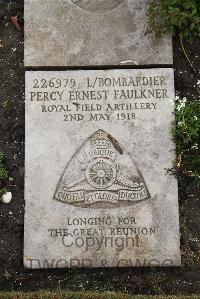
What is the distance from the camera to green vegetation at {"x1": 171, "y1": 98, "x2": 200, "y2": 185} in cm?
491

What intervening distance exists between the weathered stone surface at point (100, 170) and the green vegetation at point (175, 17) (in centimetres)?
38

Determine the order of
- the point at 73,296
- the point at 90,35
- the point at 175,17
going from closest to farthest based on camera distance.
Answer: the point at 73,296 < the point at 175,17 < the point at 90,35

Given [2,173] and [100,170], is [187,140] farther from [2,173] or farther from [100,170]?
[2,173]

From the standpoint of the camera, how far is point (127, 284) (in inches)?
190

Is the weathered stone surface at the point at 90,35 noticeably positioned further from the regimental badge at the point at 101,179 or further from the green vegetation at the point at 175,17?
the regimental badge at the point at 101,179

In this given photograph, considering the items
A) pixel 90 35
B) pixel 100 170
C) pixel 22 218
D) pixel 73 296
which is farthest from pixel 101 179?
pixel 90 35

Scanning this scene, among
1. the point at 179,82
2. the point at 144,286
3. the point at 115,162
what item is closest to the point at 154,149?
the point at 115,162

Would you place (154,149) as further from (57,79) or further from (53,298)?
(53,298)

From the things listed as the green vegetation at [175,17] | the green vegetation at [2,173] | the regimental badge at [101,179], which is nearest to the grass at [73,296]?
the regimental badge at [101,179]

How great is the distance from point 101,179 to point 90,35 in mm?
1218

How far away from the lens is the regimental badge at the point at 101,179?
4867 mm

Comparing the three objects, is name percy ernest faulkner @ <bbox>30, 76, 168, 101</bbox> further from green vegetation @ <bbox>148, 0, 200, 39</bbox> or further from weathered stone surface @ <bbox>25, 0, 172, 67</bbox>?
green vegetation @ <bbox>148, 0, 200, 39</bbox>

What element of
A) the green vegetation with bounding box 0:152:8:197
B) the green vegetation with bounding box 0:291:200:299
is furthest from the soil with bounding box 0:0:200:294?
the green vegetation with bounding box 0:291:200:299

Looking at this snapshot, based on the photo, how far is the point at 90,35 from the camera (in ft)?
→ 16.9
